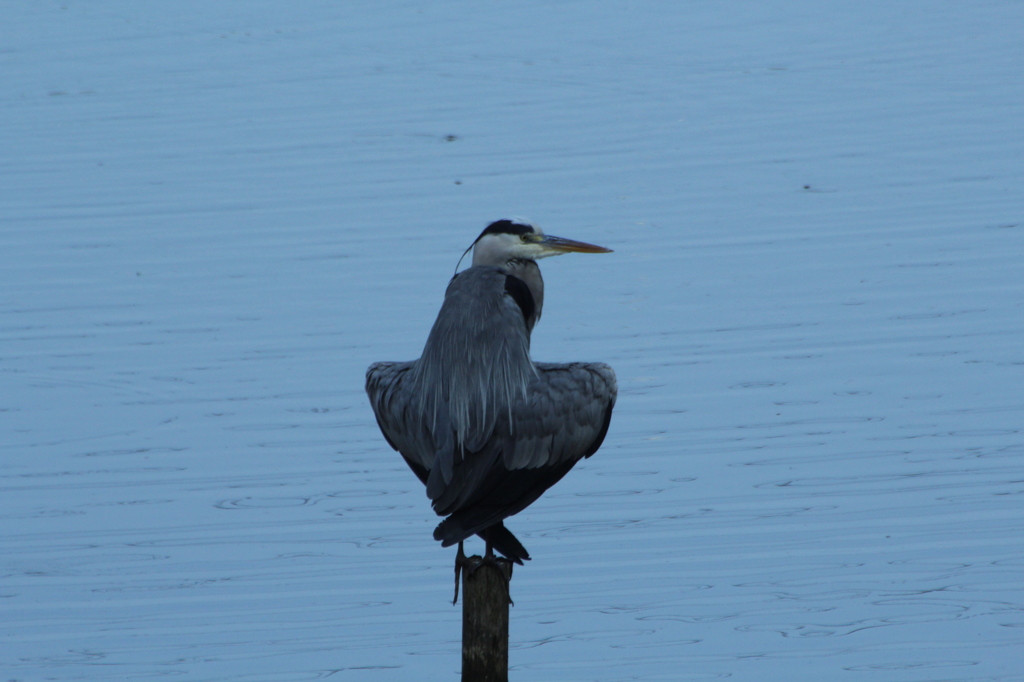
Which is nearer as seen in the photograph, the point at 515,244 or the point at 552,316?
the point at 515,244

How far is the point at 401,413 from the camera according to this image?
17.9ft

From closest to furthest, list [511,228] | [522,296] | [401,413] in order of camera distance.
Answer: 1. [401,413]
2. [522,296]
3. [511,228]

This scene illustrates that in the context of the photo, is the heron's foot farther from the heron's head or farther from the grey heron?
the heron's head

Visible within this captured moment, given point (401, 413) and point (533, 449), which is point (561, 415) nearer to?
point (533, 449)

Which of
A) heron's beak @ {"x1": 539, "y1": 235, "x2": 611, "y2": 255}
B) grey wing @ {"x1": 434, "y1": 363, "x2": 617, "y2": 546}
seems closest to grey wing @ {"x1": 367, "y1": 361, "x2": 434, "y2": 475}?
grey wing @ {"x1": 434, "y1": 363, "x2": 617, "y2": 546}

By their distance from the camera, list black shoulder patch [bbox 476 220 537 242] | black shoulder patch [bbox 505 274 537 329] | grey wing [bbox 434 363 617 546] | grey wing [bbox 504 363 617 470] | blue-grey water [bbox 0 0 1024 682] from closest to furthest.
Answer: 1. grey wing [bbox 434 363 617 546]
2. grey wing [bbox 504 363 617 470]
3. black shoulder patch [bbox 505 274 537 329]
4. black shoulder patch [bbox 476 220 537 242]
5. blue-grey water [bbox 0 0 1024 682]

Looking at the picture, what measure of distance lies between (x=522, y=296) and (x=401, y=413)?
0.68m

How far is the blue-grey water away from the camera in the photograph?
283 inches

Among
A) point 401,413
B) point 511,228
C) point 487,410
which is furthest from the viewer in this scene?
point 511,228

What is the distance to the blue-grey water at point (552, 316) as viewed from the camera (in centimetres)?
720

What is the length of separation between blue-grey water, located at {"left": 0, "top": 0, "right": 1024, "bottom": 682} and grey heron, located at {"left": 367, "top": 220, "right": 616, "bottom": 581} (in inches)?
68.0

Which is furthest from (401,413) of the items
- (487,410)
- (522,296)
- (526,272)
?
(526,272)

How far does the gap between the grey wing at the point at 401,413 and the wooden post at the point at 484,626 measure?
0.59 meters

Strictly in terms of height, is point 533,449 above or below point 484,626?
above
